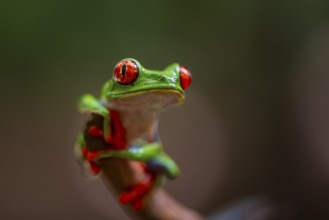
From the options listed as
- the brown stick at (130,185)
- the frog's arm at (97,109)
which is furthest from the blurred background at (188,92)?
the frog's arm at (97,109)

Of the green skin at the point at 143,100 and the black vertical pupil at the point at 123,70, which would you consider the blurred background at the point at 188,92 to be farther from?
the black vertical pupil at the point at 123,70

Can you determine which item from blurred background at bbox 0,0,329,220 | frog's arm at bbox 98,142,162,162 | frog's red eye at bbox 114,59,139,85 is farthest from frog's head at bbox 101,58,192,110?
blurred background at bbox 0,0,329,220

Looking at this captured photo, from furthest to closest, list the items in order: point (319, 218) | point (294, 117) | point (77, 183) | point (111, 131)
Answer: point (77, 183), point (294, 117), point (319, 218), point (111, 131)

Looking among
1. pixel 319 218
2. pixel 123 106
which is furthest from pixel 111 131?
pixel 319 218

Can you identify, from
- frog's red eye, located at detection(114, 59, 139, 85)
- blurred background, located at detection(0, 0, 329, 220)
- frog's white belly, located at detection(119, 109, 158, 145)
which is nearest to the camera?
frog's red eye, located at detection(114, 59, 139, 85)

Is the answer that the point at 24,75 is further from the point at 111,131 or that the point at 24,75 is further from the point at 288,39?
the point at 111,131

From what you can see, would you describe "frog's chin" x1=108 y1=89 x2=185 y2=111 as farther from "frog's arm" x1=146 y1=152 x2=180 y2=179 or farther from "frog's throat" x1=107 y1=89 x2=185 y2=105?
"frog's arm" x1=146 y1=152 x2=180 y2=179

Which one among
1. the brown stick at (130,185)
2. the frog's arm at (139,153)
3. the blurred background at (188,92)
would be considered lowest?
the brown stick at (130,185)
